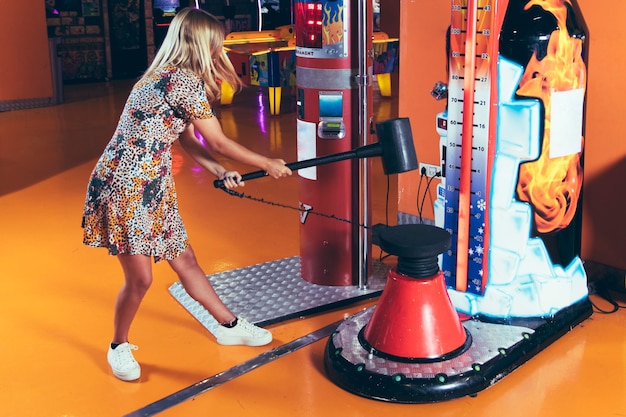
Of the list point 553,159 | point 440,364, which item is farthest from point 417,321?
point 553,159

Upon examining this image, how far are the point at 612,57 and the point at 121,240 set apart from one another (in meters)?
2.29

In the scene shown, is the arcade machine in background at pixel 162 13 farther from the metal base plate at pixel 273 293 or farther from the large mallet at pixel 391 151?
the large mallet at pixel 391 151

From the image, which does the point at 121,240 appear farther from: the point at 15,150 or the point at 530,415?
the point at 15,150

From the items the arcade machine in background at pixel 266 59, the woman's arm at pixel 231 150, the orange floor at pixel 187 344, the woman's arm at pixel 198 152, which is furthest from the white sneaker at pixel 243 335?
the arcade machine in background at pixel 266 59

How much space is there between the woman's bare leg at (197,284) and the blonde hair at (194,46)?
2.22 feet

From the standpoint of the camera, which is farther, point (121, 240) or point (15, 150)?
point (15, 150)

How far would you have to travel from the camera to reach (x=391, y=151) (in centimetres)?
306

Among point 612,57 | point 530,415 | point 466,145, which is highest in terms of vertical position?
point 612,57

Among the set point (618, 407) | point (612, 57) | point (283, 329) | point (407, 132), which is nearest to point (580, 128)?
point (612, 57)

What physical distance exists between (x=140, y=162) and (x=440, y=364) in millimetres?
1307

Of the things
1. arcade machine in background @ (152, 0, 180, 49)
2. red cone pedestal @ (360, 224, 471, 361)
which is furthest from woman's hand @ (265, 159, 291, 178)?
arcade machine in background @ (152, 0, 180, 49)

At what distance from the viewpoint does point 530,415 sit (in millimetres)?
2840

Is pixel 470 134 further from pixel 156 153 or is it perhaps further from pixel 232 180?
pixel 156 153

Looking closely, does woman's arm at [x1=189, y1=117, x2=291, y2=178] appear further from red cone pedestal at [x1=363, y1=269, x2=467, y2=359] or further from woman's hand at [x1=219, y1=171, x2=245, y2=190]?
red cone pedestal at [x1=363, y1=269, x2=467, y2=359]
